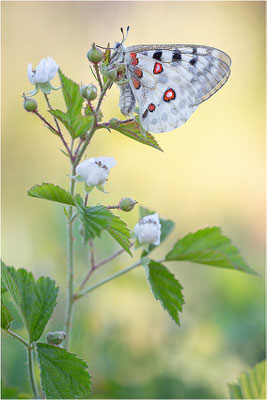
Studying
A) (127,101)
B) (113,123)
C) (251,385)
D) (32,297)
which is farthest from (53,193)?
(251,385)

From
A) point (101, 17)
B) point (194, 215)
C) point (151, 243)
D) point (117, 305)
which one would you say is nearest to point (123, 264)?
point (117, 305)

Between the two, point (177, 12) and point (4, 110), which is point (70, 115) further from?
point (177, 12)

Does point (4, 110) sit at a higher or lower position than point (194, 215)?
higher

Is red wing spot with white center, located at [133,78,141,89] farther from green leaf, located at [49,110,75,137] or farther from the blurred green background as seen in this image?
the blurred green background

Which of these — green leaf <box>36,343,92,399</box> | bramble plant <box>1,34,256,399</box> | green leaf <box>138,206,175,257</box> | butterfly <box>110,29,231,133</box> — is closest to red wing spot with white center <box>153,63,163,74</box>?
butterfly <box>110,29,231,133</box>

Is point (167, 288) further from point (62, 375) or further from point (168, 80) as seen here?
point (168, 80)
